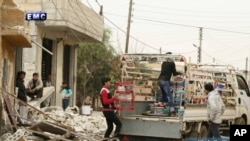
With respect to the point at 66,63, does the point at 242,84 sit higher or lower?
lower

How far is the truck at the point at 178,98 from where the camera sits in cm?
1327

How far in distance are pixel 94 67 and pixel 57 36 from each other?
13211mm

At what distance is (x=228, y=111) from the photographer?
16.6m

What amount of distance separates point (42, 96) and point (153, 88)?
3.93 metres

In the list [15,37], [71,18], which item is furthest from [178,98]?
[71,18]

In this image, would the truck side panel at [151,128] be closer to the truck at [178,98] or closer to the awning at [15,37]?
the truck at [178,98]

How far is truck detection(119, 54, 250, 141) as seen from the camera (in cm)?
1327

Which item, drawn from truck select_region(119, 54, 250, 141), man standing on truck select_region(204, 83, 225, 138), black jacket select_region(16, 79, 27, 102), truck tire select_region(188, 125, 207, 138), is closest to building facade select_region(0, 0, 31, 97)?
black jacket select_region(16, 79, 27, 102)

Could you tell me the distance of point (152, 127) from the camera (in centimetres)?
1326

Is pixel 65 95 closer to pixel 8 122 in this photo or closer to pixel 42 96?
pixel 42 96

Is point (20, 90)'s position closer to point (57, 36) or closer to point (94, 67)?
point (57, 36)

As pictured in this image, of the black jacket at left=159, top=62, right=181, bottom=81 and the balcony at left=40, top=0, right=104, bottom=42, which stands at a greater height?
the balcony at left=40, top=0, right=104, bottom=42

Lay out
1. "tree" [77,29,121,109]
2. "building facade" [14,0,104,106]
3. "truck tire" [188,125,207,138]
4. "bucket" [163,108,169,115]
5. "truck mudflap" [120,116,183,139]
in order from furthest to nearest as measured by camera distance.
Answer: "tree" [77,29,121,109] < "building facade" [14,0,104,106] < "bucket" [163,108,169,115] < "truck tire" [188,125,207,138] < "truck mudflap" [120,116,183,139]

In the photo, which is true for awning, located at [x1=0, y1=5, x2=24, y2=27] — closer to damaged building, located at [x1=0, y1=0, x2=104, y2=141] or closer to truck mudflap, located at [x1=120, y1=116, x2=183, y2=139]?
damaged building, located at [x1=0, y1=0, x2=104, y2=141]
